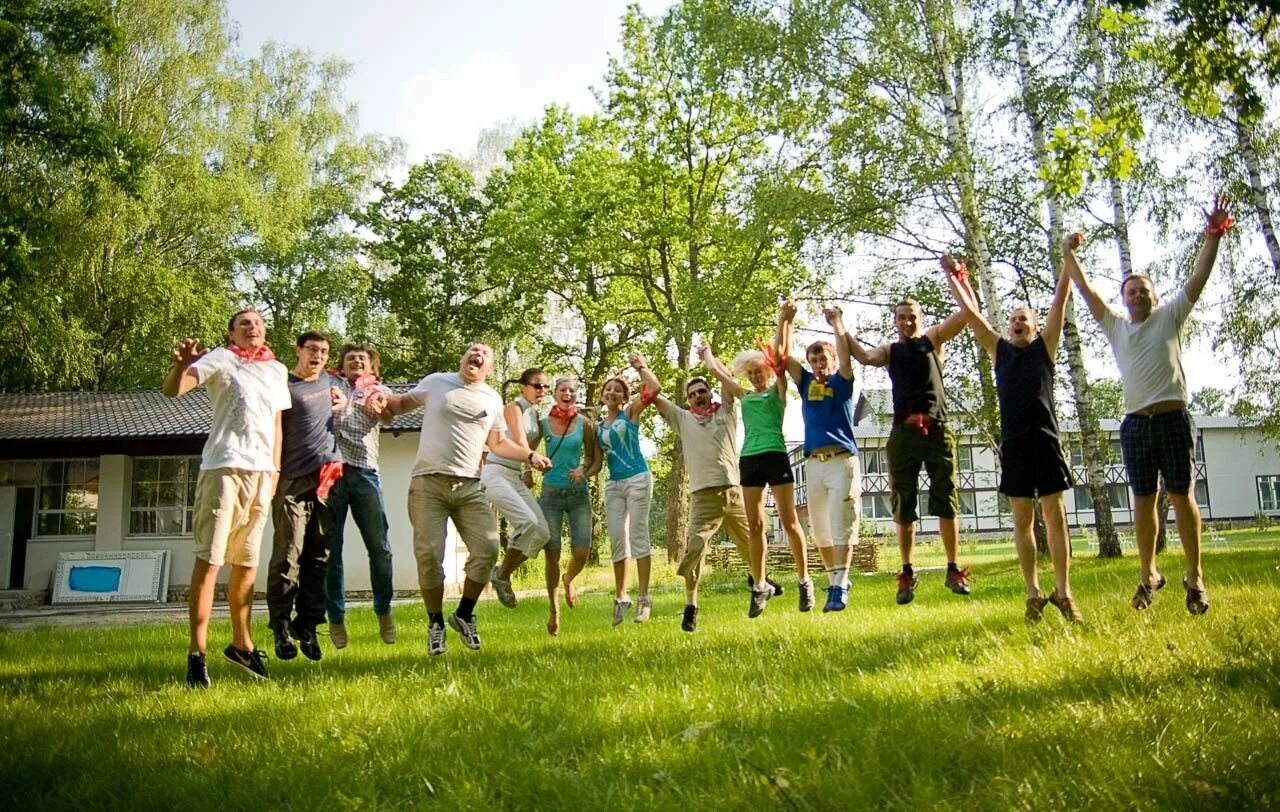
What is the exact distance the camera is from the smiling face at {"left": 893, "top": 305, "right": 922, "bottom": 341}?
7.50 meters

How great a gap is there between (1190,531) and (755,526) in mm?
3195

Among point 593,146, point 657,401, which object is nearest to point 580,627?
point 657,401

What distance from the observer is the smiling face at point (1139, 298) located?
7.07 m

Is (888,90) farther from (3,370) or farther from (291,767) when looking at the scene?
(3,370)

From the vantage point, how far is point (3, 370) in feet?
93.4

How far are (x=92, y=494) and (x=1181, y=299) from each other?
2280 cm

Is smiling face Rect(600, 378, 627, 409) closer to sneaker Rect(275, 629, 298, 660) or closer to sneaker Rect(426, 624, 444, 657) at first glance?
sneaker Rect(426, 624, 444, 657)

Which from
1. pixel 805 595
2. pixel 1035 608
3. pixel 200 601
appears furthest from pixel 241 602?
pixel 1035 608

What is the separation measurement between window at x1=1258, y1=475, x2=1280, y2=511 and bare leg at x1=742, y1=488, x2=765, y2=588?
62766 millimetres

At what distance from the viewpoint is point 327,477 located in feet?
23.7

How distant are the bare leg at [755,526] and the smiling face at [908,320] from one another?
1.72 metres

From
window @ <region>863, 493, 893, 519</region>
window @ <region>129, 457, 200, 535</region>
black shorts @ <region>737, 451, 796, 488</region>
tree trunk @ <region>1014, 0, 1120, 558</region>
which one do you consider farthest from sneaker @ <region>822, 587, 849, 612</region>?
window @ <region>863, 493, 893, 519</region>

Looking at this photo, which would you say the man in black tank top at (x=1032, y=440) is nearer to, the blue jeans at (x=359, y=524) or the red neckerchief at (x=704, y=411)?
the red neckerchief at (x=704, y=411)

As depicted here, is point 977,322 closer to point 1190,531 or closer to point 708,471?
point 1190,531
